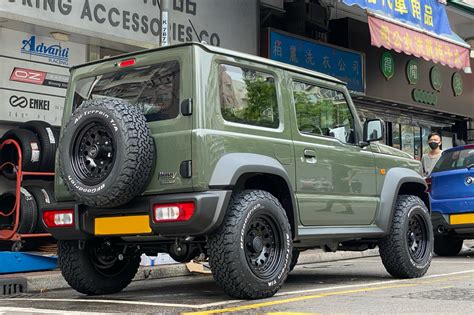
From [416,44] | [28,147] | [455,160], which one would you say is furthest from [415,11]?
[28,147]

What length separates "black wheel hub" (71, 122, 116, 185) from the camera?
5516 millimetres

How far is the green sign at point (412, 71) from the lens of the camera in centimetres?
1684

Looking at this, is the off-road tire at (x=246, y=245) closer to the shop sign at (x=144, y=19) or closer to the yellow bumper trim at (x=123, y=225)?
the yellow bumper trim at (x=123, y=225)

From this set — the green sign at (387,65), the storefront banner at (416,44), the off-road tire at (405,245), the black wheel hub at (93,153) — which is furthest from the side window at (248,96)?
the green sign at (387,65)

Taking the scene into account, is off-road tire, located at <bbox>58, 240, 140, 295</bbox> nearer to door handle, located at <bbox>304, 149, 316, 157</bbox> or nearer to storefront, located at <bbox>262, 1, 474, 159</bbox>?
door handle, located at <bbox>304, 149, 316, 157</bbox>

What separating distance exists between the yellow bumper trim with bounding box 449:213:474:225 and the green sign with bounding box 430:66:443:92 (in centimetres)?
886

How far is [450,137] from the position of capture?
2006 cm

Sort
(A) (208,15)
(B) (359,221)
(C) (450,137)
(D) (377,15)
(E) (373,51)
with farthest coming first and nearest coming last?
(C) (450,137), (E) (373,51), (A) (208,15), (D) (377,15), (B) (359,221)

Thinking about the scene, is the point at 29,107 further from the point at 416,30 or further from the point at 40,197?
the point at 416,30

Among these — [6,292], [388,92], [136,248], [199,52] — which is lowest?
[6,292]

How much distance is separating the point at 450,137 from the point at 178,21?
11.7 metres

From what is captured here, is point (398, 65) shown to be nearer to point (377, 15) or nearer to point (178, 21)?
point (377, 15)

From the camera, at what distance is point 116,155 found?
5383 millimetres

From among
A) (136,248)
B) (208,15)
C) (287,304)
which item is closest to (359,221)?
(287,304)
